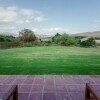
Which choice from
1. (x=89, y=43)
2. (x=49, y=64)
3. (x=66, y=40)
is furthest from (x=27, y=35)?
(x=49, y=64)

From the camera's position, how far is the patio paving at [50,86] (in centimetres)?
368

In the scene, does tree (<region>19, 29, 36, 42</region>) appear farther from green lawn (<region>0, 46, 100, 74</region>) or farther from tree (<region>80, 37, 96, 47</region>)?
green lawn (<region>0, 46, 100, 74</region>)

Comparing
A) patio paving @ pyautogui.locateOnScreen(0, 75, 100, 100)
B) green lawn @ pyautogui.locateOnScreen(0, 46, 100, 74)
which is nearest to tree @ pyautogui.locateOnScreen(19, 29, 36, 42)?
green lawn @ pyautogui.locateOnScreen(0, 46, 100, 74)

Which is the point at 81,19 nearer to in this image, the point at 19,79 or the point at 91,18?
the point at 91,18

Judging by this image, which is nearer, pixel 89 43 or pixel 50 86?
pixel 50 86

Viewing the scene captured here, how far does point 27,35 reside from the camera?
28359 millimetres

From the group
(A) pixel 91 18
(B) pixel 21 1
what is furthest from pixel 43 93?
(A) pixel 91 18

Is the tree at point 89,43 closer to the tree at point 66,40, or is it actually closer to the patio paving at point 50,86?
the tree at point 66,40

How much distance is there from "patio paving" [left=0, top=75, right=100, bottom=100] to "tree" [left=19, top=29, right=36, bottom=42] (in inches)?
922

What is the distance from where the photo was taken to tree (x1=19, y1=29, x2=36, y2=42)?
93.1 ft

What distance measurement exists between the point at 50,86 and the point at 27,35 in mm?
24481

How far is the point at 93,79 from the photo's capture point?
5012 mm

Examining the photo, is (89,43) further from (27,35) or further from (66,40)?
(27,35)

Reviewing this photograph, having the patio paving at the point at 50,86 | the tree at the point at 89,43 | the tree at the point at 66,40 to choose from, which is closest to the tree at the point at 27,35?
the tree at the point at 66,40
